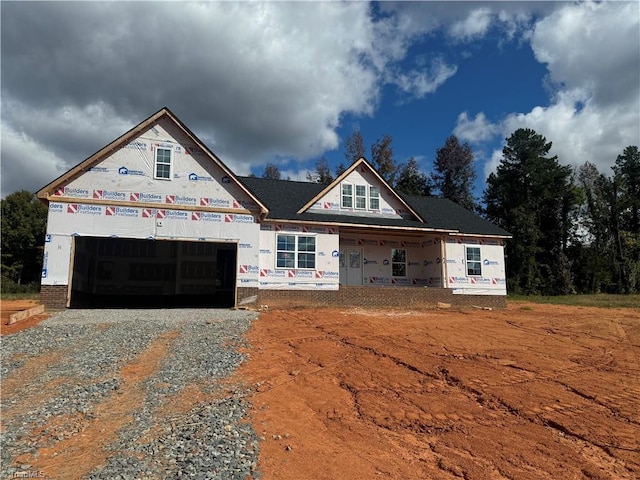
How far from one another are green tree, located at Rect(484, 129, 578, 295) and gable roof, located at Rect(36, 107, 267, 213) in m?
30.3

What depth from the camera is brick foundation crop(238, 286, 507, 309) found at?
717 inches

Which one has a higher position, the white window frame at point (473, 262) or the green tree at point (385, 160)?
the green tree at point (385, 160)

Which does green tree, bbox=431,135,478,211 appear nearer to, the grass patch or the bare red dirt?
the grass patch

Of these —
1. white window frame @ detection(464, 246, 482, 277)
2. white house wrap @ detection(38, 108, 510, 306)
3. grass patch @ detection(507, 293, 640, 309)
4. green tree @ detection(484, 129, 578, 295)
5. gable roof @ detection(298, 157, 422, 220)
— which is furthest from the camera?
green tree @ detection(484, 129, 578, 295)

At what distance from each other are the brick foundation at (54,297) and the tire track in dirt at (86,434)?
9.21 metres

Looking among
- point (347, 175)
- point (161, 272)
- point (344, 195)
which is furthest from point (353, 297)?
point (161, 272)

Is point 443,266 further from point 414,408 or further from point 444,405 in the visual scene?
point 414,408

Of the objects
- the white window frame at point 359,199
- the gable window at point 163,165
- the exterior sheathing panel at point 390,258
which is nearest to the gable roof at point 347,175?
the white window frame at point 359,199

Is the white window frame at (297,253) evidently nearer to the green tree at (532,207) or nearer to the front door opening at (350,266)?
the front door opening at (350,266)

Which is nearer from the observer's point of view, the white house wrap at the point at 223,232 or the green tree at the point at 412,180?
the white house wrap at the point at 223,232

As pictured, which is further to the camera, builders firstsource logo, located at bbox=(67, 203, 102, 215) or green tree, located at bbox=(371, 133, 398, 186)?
green tree, located at bbox=(371, 133, 398, 186)

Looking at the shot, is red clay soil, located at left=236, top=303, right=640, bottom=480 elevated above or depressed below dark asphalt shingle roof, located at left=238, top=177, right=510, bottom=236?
below

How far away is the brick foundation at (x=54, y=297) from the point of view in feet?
50.2

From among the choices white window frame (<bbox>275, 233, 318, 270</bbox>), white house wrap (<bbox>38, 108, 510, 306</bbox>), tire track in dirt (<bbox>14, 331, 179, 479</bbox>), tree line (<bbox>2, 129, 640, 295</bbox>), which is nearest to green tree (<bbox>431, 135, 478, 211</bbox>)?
tree line (<bbox>2, 129, 640, 295</bbox>)
